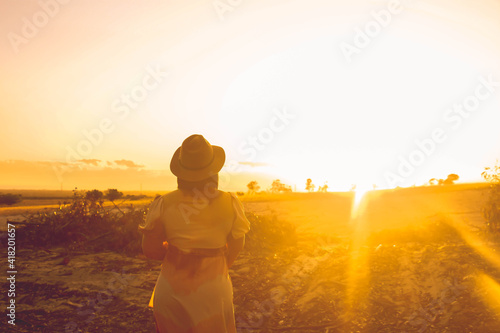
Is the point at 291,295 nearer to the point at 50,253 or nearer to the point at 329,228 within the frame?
the point at 50,253

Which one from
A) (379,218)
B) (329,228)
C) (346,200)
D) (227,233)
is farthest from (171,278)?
(346,200)

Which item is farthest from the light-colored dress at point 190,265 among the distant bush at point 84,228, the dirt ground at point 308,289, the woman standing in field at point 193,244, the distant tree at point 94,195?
the distant tree at point 94,195

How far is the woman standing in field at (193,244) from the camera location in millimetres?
2918

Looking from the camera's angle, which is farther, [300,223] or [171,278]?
[300,223]

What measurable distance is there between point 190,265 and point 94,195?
852 centimetres

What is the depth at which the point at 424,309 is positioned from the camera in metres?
5.89

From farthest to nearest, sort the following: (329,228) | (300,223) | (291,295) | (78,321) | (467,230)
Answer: (300,223), (329,228), (467,230), (291,295), (78,321)

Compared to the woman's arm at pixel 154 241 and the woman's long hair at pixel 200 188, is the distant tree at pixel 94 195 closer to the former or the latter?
the woman's arm at pixel 154 241

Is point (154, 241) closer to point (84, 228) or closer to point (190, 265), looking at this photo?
point (190, 265)

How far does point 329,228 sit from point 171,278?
1195 cm

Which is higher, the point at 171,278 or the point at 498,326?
the point at 171,278

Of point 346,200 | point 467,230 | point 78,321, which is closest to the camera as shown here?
point 78,321

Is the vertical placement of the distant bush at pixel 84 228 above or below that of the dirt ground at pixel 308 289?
above

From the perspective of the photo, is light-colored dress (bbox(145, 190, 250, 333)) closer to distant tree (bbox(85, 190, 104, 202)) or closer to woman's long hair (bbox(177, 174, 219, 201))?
woman's long hair (bbox(177, 174, 219, 201))
